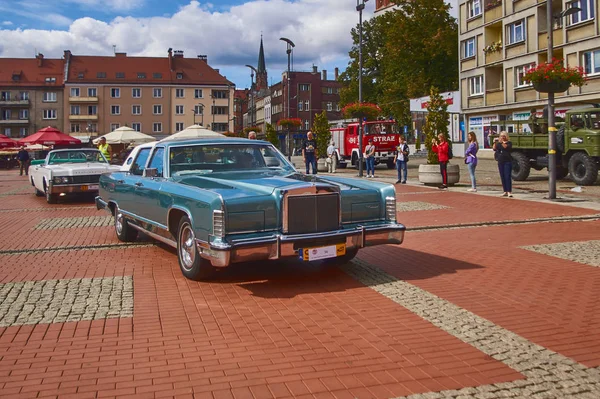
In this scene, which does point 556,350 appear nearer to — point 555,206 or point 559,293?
point 559,293

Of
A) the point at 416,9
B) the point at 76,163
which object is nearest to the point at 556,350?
the point at 76,163

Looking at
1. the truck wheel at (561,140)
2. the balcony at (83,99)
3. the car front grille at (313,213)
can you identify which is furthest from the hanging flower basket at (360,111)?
the balcony at (83,99)

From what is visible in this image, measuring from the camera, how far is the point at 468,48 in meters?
48.8

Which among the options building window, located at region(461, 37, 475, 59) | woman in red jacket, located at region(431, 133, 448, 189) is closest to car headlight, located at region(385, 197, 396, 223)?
woman in red jacket, located at region(431, 133, 448, 189)

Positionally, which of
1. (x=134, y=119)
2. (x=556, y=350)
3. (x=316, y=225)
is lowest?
(x=556, y=350)

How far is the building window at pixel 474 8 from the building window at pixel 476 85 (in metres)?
4.63

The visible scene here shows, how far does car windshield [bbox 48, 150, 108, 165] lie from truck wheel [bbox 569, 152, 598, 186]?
14492 mm

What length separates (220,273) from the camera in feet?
24.7

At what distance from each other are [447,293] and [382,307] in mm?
884

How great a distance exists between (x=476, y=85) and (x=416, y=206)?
35.6 m

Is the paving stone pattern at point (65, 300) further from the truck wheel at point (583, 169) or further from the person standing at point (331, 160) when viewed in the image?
the person standing at point (331, 160)

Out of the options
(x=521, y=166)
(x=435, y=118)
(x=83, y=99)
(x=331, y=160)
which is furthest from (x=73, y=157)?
(x=83, y=99)

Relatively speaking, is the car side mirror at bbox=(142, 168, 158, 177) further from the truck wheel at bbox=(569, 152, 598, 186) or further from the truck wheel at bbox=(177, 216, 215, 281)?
the truck wheel at bbox=(569, 152, 598, 186)

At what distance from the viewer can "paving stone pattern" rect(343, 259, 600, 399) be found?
3865 millimetres
